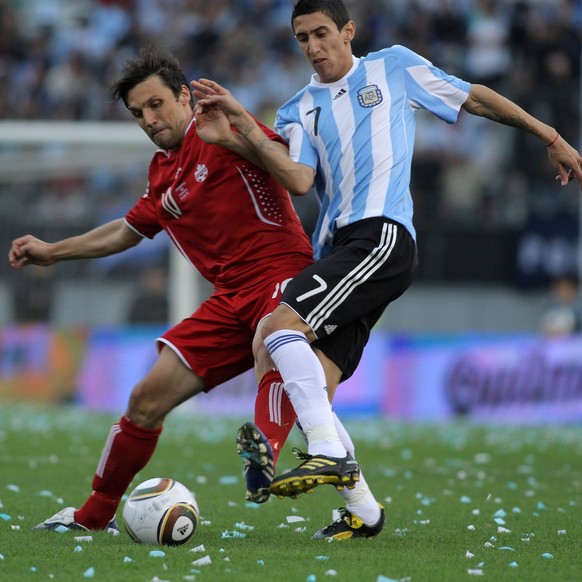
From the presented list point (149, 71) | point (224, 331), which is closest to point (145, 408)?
point (224, 331)

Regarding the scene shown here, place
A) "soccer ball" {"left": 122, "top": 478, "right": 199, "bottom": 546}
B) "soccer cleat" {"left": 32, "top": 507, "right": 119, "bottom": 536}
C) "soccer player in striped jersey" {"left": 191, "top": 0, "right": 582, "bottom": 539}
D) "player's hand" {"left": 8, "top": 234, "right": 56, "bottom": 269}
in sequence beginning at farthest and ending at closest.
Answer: "player's hand" {"left": 8, "top": 234, "right": 56, "bottom": 269} < "soccer cleat" {"left": 32, "top": 507, "right": 119, "bottom": 536} < "soccer ball" {"left": 122, "top": 478, "right": 199, "bottom": 546} < "soccer player in striped jersey" {"left": 191, "top": 0, "right": 582, "bottom": 539}

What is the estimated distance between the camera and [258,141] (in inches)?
209

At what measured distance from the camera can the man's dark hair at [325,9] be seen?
546 cm

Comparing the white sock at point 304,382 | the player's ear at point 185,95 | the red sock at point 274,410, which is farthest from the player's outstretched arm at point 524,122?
the red sock at point 274,410

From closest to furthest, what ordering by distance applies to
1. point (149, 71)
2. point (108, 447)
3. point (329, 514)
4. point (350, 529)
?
point (350, 529) < point (149, 71) < point (108, 447) < point (329, 514)

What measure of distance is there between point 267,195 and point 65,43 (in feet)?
54.3

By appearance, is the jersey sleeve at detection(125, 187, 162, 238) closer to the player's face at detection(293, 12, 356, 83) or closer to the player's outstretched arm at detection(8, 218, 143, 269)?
the player's outstretched arm at detection(8, 218, 143, 269)

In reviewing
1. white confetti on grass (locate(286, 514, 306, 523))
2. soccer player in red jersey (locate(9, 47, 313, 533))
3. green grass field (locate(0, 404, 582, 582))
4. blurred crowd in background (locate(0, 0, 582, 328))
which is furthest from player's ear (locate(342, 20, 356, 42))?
blurred crowd in background (locate(0, 0, 582, 328))

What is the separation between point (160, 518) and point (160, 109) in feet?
6.43

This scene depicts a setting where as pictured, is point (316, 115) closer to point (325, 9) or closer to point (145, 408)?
point (325, 9)

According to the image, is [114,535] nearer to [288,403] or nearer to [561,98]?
→ [288,403]

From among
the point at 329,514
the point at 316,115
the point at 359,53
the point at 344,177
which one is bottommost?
the point at 329,514

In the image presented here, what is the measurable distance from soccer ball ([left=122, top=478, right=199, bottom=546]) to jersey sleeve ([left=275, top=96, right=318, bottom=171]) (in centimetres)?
165

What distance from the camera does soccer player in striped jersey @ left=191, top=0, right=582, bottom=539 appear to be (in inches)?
206
